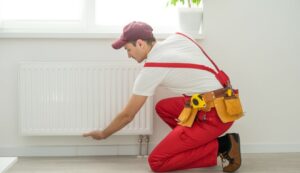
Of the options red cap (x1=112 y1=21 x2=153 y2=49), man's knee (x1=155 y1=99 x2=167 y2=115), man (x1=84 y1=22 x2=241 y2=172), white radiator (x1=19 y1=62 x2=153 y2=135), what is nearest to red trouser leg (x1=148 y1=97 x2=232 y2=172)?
man (x1=84 y1=22 x2=241 y2=172)

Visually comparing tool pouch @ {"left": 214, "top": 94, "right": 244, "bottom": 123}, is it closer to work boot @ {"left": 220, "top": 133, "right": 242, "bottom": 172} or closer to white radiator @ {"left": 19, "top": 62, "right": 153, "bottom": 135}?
work boot @ {"left": 220, "top": 133, "right": 242, "bottom": 172}

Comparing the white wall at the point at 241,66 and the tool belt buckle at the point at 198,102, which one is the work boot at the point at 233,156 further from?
the white wall at the point at 241,66

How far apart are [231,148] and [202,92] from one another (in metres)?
0.34

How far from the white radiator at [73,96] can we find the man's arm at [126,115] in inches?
8.6

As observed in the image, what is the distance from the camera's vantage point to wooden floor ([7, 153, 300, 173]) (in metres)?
2.41

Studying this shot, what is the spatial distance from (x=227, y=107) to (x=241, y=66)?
63 centimetres

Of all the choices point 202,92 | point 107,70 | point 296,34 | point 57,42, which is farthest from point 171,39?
point 296,34

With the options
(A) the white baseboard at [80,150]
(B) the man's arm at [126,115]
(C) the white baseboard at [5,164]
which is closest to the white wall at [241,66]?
(A) the white baseboard at [80,150]

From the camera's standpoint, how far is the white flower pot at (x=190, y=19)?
8.98ft

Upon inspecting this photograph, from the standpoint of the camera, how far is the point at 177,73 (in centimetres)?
233

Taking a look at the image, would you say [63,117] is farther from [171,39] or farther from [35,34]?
[171,39]

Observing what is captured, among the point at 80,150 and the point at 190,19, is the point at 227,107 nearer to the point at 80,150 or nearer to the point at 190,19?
the point at 190,19

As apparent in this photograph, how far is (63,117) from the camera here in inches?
106

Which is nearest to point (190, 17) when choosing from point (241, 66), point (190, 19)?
point (190, 19)
